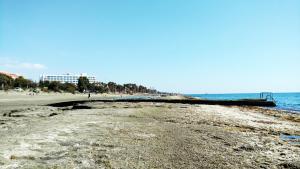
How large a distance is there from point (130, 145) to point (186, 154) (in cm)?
212

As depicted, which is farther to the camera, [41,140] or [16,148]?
[41,140]

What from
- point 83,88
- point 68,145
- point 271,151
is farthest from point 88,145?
point 83,88

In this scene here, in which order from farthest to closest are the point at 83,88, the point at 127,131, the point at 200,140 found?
1. the point at 83,88
2. the point at 127,131
3. the point at 200,140

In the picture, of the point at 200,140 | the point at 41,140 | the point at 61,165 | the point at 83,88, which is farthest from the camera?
the point at 83,88

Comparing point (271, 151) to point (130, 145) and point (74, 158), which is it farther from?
point (74, 158)

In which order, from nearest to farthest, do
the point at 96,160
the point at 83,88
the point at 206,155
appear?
1. the point at 96,160
2. the point at 206,155
3. the point at 83,88

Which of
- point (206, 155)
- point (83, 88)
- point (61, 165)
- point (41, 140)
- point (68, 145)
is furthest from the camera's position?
point (83, 88)

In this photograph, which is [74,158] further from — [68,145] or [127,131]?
[127,131]

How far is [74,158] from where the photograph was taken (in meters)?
8.58

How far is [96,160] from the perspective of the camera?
8.52 meters

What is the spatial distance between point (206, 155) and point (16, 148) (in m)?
5.54

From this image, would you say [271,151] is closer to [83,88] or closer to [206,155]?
[206,155]

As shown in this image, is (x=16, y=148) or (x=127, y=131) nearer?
(x=16, y=148)

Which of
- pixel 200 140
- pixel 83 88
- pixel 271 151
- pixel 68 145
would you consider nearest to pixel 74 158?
pixel 68 145
